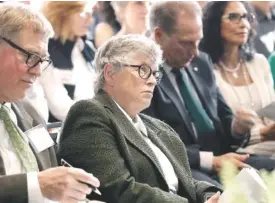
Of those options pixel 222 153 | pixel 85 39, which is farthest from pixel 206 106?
pixel 85 39

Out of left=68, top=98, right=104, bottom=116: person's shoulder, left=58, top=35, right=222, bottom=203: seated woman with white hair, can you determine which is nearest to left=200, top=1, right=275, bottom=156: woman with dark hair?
left=58, top=35, right=222, bottom=203: seated woman with white hair

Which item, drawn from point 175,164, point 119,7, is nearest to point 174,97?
point 175,164

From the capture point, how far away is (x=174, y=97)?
12.2 ft

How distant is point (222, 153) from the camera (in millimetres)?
4137

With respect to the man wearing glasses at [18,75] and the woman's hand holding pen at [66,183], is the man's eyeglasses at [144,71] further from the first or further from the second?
the woman's hand holding pen at [66,183]

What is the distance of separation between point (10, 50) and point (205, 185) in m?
1.14

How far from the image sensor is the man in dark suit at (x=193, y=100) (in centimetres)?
370

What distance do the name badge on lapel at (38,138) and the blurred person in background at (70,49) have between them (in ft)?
5.67

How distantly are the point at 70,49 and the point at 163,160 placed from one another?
1.97m

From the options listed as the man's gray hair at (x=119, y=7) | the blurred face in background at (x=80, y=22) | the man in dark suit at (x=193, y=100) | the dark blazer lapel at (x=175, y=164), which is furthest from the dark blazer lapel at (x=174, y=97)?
the man's gray hair at (x=119, y=7)

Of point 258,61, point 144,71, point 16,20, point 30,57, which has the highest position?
point 16,20

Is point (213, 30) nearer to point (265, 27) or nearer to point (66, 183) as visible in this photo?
point (265, 27)

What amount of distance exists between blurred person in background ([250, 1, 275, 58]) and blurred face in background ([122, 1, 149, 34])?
1.22 m

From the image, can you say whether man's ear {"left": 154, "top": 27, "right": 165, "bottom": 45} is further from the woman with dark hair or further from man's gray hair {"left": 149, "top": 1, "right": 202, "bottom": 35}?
the woman with dark hair
